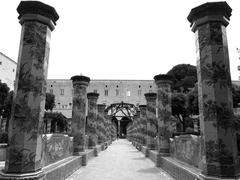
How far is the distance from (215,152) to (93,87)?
182 feet

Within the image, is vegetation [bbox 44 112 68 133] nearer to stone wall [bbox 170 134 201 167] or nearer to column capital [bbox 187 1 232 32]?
stone wall [bbox 170 134 201 167]

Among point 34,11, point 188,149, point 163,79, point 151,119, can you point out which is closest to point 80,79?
point 163,79

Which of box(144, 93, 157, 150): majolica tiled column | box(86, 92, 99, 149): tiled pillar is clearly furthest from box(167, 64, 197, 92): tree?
box(86, 92, 99, 149): tiled pillar

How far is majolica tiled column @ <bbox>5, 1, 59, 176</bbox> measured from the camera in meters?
4.71

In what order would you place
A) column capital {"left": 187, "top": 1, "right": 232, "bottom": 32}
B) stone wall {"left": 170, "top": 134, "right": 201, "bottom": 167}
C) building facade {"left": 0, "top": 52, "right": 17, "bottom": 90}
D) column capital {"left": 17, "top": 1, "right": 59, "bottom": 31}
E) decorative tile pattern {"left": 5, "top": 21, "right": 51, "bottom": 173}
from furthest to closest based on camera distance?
building facade {"left": 0, "top": 52, "right": 17, "bottom": 90}
stone wall {"left": 170, "top": 134, "right": 201, "bottom": 167}
column capital {"left": 17, "top": 1, "right": 59, "bottom": 31}
column capital {"left": 187, "top": 1, "right": 232, "bottom": 32}
decorative tile pattern {"left": 5, "top": 21, "right": 51, "bottom": 173}

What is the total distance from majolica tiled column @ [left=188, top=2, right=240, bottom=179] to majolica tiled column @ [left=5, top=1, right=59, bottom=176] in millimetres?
3881

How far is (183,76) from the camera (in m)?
48.2

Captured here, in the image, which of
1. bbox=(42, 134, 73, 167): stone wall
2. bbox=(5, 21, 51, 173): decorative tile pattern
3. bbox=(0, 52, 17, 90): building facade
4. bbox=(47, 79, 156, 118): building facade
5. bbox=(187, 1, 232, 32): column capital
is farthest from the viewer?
bbox=(47, 79, 156, 118): building facade

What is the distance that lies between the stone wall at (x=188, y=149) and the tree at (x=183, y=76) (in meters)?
36.6

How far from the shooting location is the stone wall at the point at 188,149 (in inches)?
259

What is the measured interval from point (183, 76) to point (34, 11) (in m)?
46.2

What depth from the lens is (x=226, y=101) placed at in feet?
15.5

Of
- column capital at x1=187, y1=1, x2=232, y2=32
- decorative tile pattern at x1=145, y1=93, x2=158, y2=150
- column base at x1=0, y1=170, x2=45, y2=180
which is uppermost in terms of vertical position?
column capital at x1=187, y1=1, x2=232, y2=32

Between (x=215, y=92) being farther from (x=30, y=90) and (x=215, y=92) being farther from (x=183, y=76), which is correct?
(x=183, y=76)
